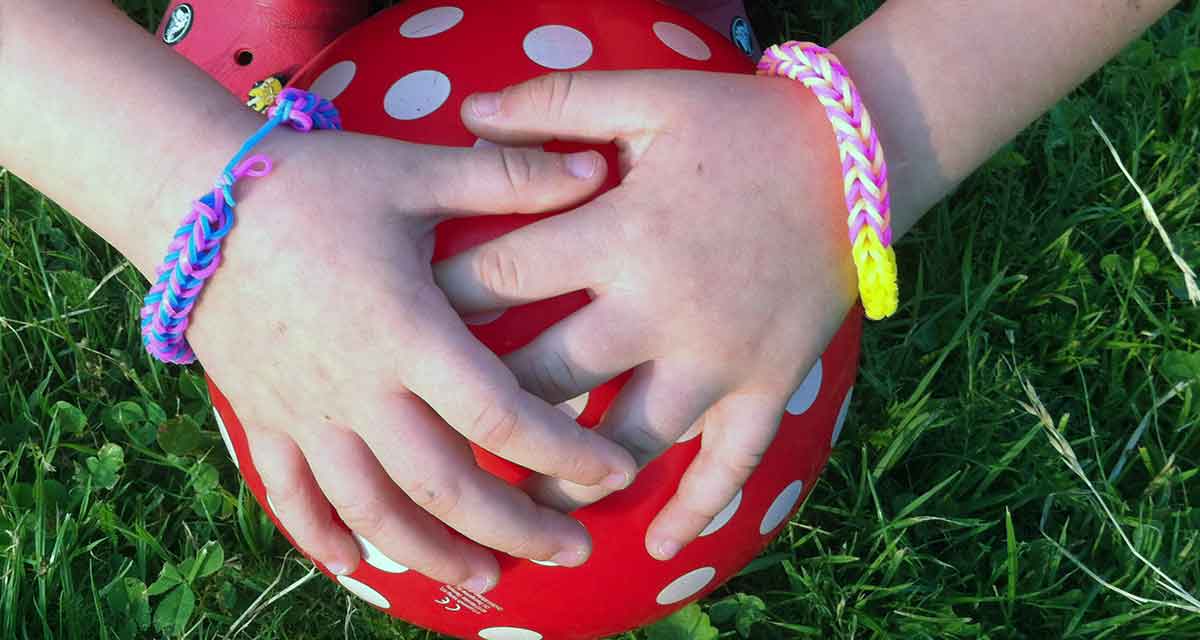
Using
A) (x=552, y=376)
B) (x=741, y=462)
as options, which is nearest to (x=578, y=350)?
(x=552, y=376)

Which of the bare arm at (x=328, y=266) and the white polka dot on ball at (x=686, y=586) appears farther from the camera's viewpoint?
the white polka dot on ball at (x=686, y=586)

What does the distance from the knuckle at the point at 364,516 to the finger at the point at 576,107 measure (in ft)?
1.39

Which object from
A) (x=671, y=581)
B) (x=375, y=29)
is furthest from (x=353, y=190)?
(x=671, y=581)

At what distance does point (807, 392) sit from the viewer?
1.38 m

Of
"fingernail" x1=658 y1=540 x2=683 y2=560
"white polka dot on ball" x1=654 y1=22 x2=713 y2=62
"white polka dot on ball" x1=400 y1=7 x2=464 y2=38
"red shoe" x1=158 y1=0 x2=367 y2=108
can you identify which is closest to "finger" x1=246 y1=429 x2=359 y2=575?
"fingernail" x1=658 y1=540 x2=683 y2=560

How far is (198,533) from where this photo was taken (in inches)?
70.3

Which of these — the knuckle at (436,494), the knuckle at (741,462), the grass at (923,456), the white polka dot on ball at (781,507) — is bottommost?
the grass at (923,456)

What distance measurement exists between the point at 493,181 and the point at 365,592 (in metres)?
0.61

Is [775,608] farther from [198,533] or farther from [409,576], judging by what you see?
[198,533]

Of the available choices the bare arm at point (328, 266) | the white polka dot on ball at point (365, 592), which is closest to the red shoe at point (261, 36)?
the bare arm at point (328, 266)

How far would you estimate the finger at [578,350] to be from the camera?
46.3 inches

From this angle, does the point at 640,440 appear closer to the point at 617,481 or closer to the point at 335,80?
the point at 617,481

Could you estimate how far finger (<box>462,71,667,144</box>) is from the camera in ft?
3.97

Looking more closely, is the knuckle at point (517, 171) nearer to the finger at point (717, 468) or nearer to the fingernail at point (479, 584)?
the finger at point (717, 468)
